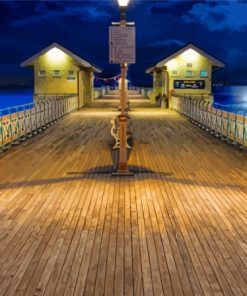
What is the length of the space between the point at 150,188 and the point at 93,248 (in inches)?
126

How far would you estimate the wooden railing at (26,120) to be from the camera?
1384cm

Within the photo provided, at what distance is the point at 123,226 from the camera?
6.05m

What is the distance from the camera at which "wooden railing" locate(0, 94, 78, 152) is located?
45.4 ft

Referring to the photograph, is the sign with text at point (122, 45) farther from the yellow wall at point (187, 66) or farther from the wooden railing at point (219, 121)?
the yellow wall at point (187, 66)

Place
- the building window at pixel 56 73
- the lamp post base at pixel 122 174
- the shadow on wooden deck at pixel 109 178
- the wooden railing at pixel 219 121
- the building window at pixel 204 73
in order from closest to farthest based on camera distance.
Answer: the shadow on wooden deck at pixel 109 178 < the lamp post base at pixel 122 174 < the wooden railing at pixel 219 121 < the building window at pixel 204 73 < the building window at pixel 56 73

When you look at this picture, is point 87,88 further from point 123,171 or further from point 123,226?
point 123,226

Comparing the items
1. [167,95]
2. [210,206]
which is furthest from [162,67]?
[210,206]

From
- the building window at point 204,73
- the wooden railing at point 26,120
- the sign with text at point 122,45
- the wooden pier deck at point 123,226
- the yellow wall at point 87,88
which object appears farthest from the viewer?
the yellow wall at point 87,88

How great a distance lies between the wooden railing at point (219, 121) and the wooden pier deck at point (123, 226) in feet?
6.40

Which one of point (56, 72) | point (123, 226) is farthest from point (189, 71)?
point (123, 226)

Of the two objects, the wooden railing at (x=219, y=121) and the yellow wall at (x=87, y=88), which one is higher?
the yellow wall at (x=87, y=88)

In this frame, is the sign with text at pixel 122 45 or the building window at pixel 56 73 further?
the building window at pixel 56 73

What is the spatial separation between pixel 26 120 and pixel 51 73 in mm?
19722

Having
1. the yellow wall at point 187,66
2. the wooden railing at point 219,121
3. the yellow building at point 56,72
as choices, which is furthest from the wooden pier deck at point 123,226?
the yellow building at point 56,72
